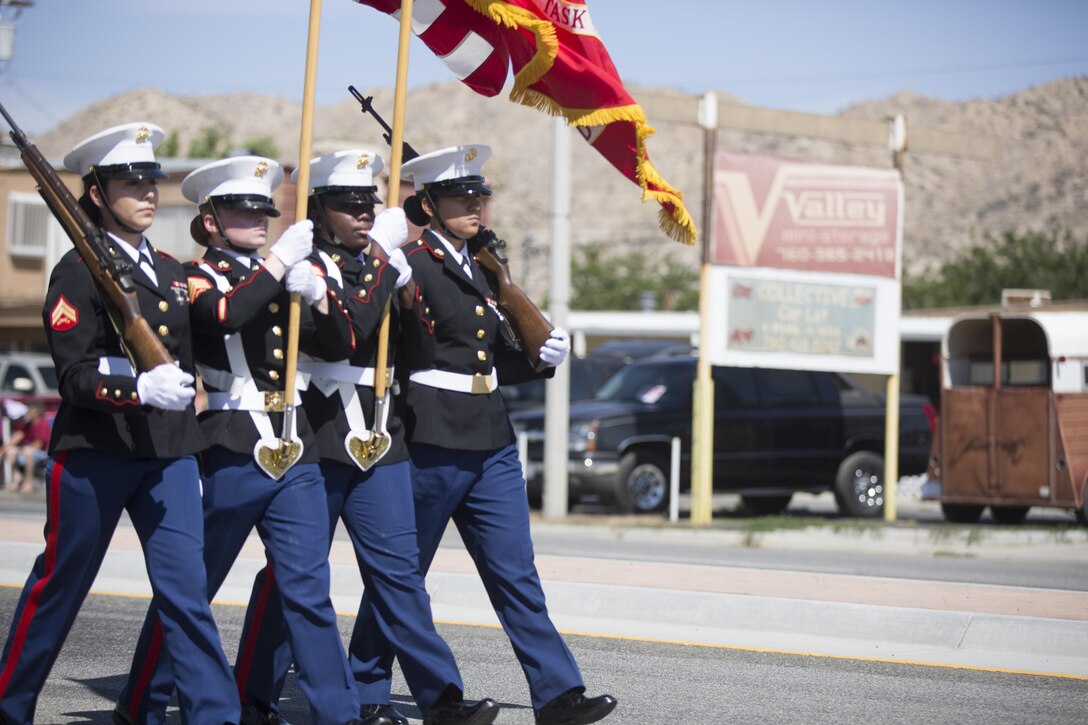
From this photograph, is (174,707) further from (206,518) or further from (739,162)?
(739,162)

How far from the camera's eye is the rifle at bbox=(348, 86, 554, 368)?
21.8 feet

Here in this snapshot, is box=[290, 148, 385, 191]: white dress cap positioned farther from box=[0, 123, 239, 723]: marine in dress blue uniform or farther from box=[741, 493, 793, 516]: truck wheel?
box=[741, 493, 793, 516]: truck wheel

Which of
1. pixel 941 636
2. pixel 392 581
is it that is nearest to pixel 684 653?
pixel 941 636

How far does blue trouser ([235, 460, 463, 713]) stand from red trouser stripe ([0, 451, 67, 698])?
2.98ft

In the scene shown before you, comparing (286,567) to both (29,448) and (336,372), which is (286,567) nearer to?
(336,372)

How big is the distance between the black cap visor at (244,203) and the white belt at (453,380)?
0.95 m

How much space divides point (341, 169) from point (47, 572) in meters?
1.89

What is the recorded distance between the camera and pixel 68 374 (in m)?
5.30

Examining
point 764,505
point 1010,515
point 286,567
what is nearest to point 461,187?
point 286,567

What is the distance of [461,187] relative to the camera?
6387 mm

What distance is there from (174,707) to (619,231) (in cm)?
11280

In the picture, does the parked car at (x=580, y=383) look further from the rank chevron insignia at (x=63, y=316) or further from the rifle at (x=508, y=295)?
the rank chevron insignia at (x=63, y=316)

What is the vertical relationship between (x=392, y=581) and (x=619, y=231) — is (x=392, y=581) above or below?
below

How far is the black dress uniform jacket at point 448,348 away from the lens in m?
6.26
